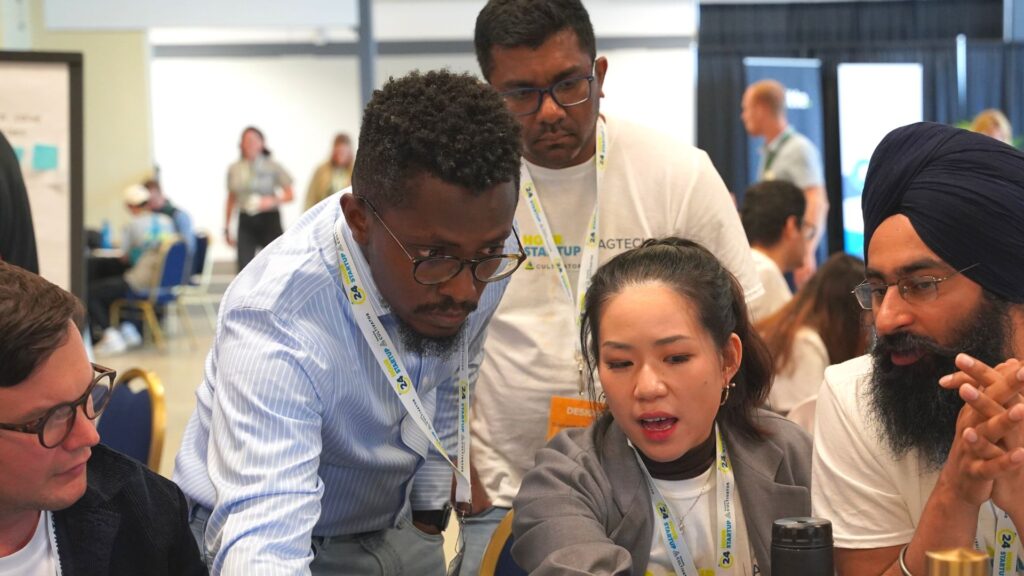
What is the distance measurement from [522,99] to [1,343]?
3.96 feet

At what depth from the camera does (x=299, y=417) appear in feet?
5.40

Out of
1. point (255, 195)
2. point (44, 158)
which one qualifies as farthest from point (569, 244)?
point (255, 195)

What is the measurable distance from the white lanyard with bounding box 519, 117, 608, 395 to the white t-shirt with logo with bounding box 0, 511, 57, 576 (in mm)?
1166

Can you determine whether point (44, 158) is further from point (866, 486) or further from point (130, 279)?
point (130, 279)

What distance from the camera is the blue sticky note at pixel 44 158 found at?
3850mm

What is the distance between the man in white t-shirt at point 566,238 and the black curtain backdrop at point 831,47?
11.9 m

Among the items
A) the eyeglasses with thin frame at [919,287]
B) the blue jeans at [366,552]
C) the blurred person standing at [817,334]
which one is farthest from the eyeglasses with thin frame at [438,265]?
the blurred person standing at [817,334]

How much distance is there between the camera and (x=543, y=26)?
2346mm

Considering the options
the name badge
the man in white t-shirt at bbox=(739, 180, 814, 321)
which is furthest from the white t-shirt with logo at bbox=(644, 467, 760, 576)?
the man in white t-shirt at bbox=(739, 180, 814, 321)

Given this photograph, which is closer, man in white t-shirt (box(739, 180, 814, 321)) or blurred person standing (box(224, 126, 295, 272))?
man in white t-shirt (box(739, 180, 814, 321))

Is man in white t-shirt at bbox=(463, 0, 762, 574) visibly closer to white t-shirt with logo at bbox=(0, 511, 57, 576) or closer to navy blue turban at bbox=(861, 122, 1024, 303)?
navy blue turban at bbox=(861, 122, 1024, 303)

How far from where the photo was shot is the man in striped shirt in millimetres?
1584

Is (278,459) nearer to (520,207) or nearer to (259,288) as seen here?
(259,288)

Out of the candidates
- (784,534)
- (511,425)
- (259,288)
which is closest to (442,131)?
(259,288)
